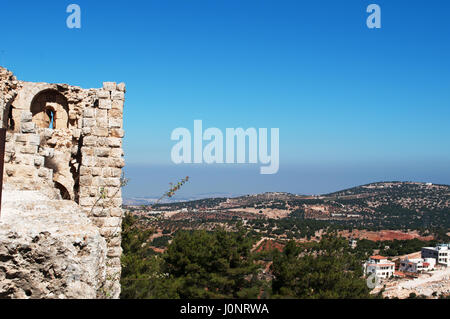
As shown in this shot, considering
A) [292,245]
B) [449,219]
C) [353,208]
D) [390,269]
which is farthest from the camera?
[353,208]

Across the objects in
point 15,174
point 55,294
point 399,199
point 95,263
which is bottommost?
point 399,199

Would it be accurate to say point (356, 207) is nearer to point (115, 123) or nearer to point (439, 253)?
point (439, 253)

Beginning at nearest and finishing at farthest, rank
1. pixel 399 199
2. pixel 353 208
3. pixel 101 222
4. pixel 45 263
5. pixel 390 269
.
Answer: pixel 45 263
pixel 101 222
pixel 390 269
pixel 353 208
pixel 399 199

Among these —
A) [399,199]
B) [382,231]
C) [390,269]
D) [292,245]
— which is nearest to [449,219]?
[399,199]

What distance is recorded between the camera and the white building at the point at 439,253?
55031 millimetres

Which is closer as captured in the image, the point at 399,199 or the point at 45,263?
the point at 45,263

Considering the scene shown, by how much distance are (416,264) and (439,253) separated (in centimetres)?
660

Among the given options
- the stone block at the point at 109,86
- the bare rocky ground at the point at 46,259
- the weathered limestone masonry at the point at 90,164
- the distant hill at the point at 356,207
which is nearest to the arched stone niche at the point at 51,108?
the weathered limestone masonry at the point at 90,164

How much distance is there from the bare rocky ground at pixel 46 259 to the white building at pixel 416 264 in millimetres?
55732

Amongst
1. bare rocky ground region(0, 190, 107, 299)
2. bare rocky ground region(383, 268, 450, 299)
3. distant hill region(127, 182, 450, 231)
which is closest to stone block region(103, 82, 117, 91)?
bare rocky ground region(0, 190, 107, 299)

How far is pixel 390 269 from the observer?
161ft

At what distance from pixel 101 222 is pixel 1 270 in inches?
141

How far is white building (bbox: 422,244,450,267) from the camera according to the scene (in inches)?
2167
